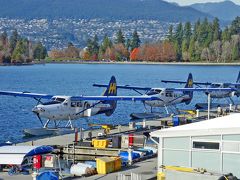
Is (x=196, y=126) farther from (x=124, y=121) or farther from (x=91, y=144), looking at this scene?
(x=124, y=121)

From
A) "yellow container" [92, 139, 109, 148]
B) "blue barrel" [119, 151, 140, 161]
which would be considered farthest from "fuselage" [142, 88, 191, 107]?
"blue barrel" [119, 151, 140, 161]

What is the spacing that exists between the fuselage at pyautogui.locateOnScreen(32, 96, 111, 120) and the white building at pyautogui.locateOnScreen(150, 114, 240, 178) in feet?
59.6

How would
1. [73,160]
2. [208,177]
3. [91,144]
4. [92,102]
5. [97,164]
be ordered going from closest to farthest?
[208,177] → [97,164] → [73,160] → [91,144] → [92,102]

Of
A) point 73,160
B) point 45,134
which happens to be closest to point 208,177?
point 73,160

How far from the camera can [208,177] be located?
1933 cm

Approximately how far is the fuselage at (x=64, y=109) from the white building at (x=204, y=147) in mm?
18167

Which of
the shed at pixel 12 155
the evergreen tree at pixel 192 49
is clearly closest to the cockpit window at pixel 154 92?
the shed at pixel 12 155

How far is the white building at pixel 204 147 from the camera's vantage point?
2008 centimetres

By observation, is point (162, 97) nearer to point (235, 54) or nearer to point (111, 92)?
point (111, 92)

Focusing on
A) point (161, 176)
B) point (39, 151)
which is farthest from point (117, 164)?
point (39, 151)

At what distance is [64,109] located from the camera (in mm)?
39844

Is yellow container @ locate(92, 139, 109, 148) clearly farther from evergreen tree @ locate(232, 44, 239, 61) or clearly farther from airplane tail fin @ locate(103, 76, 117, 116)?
evergreen tree @ locate(232, 44, 239, 61)

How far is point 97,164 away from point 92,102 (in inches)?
782

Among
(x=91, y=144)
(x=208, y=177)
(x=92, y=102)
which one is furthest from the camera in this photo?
(x=92, y=102)
